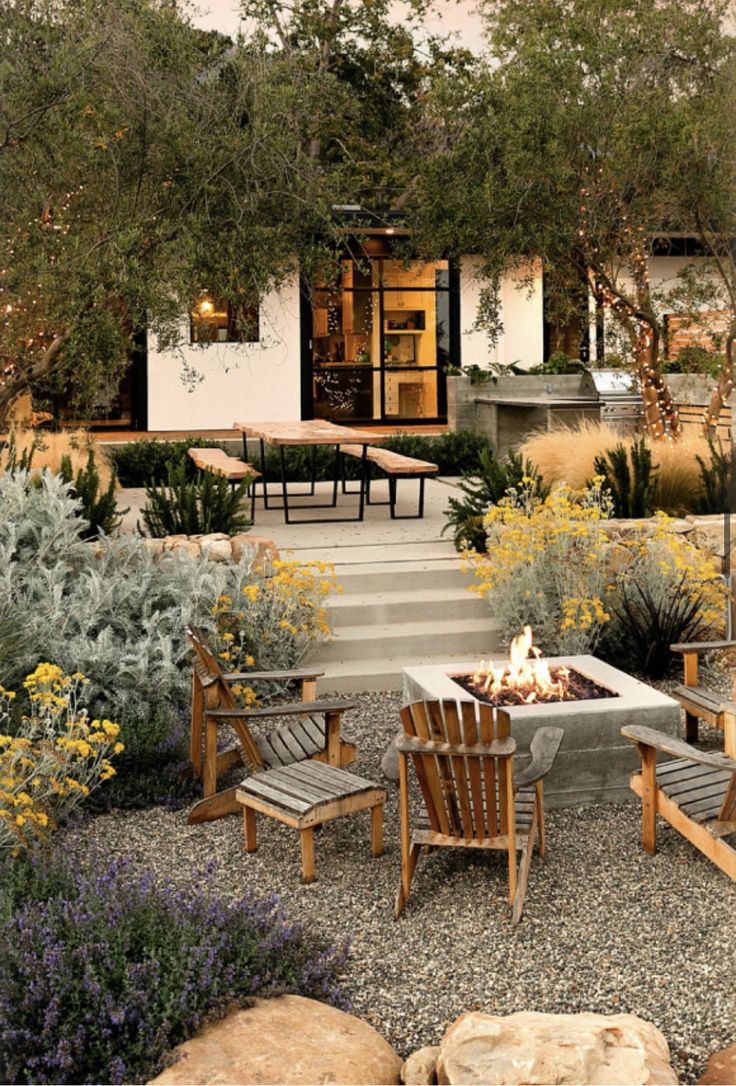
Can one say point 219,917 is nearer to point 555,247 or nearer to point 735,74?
point 735,74

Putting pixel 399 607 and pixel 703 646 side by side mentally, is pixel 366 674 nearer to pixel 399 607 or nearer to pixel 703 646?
pixel 399 607

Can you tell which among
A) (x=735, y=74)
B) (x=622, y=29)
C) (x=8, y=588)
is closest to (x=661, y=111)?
(x=622, y=29)

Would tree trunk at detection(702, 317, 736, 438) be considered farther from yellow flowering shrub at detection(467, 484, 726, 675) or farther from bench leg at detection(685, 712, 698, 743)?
bench leg at detection(685, 712, 698, 743)

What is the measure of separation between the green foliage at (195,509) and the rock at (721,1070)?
227 inches

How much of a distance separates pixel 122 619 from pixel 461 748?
2995mm

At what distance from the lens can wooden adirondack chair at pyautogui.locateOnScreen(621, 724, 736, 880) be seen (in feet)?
15.0

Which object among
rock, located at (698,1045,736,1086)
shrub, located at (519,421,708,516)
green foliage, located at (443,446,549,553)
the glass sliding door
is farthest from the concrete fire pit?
the glass sliding door

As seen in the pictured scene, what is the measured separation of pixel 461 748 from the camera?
177 inches

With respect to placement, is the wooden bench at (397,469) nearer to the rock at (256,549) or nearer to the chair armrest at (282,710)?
the rock at (256,549)

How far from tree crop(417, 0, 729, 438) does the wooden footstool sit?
8.33 m

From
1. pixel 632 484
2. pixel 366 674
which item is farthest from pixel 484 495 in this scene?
pixel 366 674

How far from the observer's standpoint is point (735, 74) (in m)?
6.66

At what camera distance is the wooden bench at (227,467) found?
33.0ft

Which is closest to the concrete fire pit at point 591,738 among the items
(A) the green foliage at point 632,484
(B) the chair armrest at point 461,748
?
(B) the chair armrest at point 461,748
